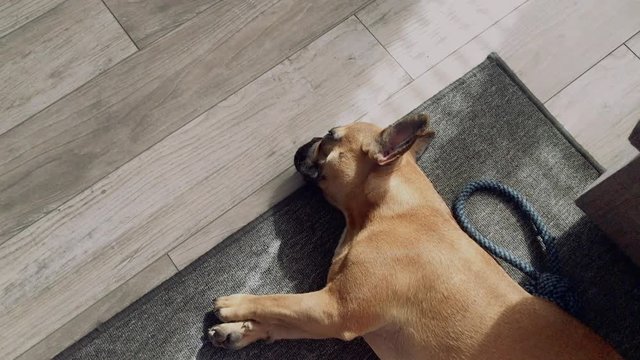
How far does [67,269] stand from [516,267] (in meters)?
1.94

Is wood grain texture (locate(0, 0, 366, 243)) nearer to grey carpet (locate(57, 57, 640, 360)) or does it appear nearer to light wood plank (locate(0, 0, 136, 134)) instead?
light wood plank (locate(0, 0, 136, 134))

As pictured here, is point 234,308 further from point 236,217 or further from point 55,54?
point 55,54

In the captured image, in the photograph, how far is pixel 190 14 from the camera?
9.83ft

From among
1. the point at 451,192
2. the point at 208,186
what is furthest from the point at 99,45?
the point at 451,192

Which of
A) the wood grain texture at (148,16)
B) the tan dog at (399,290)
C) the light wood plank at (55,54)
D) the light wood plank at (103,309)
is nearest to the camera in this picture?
the tan dog at (399,290)

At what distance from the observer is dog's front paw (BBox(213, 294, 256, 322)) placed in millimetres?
2449

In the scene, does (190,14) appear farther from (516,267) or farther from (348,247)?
(516,267)

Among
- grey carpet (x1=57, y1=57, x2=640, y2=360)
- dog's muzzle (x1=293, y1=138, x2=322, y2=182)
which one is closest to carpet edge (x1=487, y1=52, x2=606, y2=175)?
grey carpet (x1=57, y1=57, x2=640, y2=360)

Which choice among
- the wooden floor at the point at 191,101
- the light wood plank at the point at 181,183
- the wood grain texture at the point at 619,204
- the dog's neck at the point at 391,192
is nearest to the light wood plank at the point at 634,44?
the wooden floor at the point at 191,101

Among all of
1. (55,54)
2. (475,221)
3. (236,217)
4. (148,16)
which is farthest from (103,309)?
(475,221)

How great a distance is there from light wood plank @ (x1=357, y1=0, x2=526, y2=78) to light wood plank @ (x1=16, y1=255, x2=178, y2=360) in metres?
1.53

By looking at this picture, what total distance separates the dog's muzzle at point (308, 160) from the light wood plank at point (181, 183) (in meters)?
0.19

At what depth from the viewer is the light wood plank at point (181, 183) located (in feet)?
8.39

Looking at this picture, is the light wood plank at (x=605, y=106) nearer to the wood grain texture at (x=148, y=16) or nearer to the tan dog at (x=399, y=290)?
the tan dog at (x=399, y=290)
